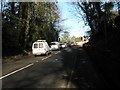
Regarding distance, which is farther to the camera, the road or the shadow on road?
the road

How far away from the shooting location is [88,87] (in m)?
5.70

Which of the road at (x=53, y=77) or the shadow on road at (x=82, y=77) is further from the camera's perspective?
the road at (x=53, y=77)

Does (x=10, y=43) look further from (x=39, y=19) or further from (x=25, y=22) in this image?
(x=39, y=19)

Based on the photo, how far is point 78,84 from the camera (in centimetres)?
617

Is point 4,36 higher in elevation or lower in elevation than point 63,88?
higher

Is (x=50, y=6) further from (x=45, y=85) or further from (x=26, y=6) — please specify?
(x=45, y=85)

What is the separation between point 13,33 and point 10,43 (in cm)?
144

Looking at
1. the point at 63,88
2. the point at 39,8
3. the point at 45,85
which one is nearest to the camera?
the point at 63,88

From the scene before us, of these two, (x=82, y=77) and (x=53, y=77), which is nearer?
(x=82, y=77)

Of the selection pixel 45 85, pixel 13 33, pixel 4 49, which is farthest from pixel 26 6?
pixel 45 85

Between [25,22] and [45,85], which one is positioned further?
[25,22]

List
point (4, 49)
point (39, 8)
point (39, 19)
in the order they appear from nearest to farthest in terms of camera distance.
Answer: point (4, 49)
point (39, 8)
point (39, 19)

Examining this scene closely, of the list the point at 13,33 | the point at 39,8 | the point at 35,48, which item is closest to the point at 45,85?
the point at 35,48

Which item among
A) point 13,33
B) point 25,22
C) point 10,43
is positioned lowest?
point 10,43
